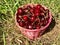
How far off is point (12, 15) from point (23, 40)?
339mm

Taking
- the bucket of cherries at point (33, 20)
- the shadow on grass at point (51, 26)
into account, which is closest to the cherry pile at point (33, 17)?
the bucket of cherries at point (33, 20)

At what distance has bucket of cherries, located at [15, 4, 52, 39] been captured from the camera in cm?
224

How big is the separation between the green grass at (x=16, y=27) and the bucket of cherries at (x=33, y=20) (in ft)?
0.27

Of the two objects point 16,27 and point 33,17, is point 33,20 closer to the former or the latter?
point 33,17

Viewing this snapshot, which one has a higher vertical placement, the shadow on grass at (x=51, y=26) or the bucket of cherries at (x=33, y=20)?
the bucket of cherries at (x=33, y=20)

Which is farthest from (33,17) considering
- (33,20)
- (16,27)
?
(16,27)

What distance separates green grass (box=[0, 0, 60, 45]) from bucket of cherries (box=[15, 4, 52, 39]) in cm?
8

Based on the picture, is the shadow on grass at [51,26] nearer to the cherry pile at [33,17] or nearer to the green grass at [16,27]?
the green grass at [16,27]

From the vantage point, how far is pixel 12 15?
2.51 m

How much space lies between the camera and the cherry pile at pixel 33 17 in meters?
2.24

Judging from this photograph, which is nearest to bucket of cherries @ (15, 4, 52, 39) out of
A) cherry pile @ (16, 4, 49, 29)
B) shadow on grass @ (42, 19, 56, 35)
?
cherry pile @ (16, 4, 49, 29)

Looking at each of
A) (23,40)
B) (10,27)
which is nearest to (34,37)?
(23,40)

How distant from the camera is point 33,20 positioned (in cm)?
223

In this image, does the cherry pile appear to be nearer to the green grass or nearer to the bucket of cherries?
the bucket of cherries
